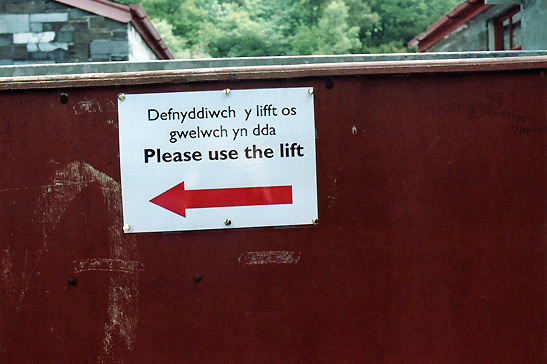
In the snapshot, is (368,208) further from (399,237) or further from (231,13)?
(231,13)

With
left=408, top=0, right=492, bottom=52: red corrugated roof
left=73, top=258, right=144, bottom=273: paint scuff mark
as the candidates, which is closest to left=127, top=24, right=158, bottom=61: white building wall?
left=408, top=0, right=492, bottom=52: red corrugated roof

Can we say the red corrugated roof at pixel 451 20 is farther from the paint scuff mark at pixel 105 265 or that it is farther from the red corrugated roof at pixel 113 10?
the paint scuff mark at pixel 105 265

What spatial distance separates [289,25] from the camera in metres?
26.8

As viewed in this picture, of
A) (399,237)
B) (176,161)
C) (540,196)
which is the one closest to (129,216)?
(176,161)

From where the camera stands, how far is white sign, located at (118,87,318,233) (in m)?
2.25

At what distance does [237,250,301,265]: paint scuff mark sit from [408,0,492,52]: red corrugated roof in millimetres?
8119

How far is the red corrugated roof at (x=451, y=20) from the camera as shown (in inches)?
368

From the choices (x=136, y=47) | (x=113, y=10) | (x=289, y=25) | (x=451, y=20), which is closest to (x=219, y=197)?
(x=113, y=10)

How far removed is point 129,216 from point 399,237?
1168mm

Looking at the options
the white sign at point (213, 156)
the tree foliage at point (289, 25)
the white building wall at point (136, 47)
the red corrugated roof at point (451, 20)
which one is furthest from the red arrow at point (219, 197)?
the tree foliage at point (289, 25)

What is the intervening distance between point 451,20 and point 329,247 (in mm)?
9811

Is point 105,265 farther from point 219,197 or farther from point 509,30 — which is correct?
point 509,30

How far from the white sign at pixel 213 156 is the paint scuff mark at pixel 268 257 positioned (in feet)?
0.45

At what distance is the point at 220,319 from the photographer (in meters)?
2.29
